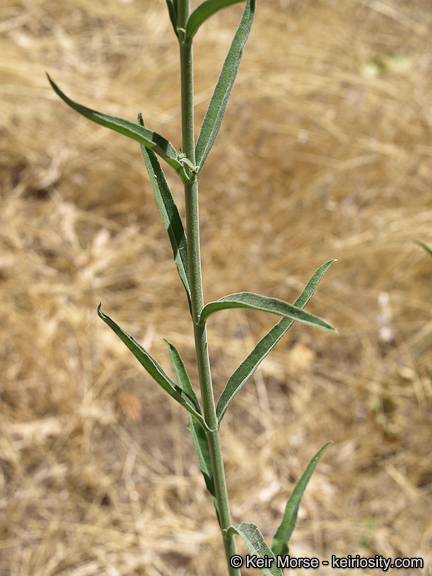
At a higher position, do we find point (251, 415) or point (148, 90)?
point (148, 90)

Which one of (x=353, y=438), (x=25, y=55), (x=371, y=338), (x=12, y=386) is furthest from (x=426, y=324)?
(x=25, y=55)

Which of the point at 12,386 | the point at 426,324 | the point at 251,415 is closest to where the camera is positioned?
the point at 12,386

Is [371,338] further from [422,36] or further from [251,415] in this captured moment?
[422,36]

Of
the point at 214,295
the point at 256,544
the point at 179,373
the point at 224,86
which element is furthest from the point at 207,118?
the point at 214,295

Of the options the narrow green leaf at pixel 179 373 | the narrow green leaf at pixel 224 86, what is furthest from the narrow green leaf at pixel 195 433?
the narrow green leaf at pixel 224 86

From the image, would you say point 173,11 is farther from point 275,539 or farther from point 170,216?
point 275,539

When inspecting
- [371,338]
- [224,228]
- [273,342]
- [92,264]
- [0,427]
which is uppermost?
[224,228]
